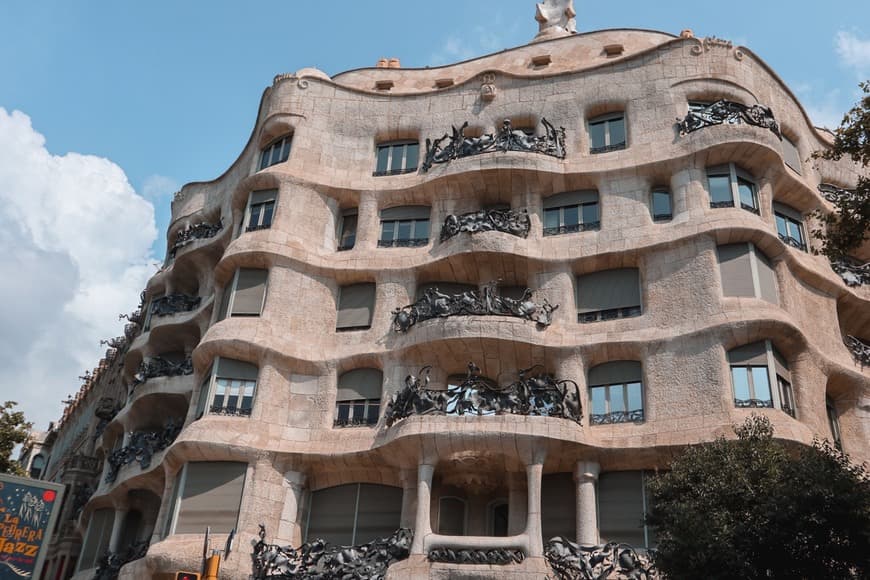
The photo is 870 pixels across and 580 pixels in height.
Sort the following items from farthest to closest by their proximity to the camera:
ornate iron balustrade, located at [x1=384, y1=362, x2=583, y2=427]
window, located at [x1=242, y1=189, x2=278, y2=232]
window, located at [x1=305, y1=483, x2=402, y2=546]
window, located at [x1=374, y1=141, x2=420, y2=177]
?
window, located at [x1=374, y1=141, x2=420, y2=177]
window, located at [x1=242, y1=189, x2=278, y2=232]
window, located at [x1=305, y1=483, x2=402, y2=546]
ornate iron balustrade, located at [x1=384, y1=362, x2=583, y2=427]

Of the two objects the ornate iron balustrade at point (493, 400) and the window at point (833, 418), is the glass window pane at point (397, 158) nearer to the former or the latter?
the ornate iron balustrade at point (493, 400)

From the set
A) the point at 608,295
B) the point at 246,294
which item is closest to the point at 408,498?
the point at 608,295

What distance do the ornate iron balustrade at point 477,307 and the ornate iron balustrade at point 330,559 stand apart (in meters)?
6.60

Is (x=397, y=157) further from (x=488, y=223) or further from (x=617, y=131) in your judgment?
(x=617, y=131)

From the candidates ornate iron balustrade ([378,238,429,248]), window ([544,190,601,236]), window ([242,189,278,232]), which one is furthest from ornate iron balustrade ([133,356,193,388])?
window ([544,190,601,236])

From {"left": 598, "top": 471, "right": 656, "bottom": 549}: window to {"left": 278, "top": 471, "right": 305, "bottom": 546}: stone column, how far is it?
8.78m

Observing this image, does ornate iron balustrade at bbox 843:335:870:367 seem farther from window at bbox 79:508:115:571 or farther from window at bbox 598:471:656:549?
window at bbox 79:508:115:571

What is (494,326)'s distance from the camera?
84.4ft

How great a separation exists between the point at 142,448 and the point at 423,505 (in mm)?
12066

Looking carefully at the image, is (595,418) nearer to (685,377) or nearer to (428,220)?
(685,377)

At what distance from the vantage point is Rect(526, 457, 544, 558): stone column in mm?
22203

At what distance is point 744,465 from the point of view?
1900 cm

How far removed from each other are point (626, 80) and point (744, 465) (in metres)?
15.6

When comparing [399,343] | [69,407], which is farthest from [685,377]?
[69,407]
